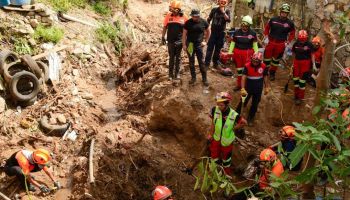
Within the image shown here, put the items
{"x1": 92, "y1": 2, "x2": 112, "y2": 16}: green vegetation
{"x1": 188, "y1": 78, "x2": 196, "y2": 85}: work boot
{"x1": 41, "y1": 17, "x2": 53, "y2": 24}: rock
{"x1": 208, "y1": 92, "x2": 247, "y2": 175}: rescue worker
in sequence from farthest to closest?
1. {"x1": 92, "y1": 2, "x2": 112, "y2": 16}: green vegetation
2. {"x1": 41, "y1": 17, "x2": 53, "y2": 24}: rock
3. {"x1": 188, "y1": 78, "x2": 196, "y2": 85}: work boot
4. {"x1": 208, "y1": 92, "x2": 247, "y2": 175}: rescue worker

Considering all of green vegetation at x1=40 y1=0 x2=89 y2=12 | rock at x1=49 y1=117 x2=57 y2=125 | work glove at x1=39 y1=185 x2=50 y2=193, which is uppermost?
green vegetation at x1=40 y1=0 x2=89 y2=12

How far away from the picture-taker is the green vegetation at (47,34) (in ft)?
33.2

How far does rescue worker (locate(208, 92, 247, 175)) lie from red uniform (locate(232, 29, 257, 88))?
1780 millimetres

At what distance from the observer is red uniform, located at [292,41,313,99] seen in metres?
8.00

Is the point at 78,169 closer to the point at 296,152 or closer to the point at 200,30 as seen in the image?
the point at 200,30

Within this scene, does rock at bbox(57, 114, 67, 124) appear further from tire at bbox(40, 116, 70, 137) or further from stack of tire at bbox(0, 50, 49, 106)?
stack of tire at bbox(0, 50, 49, 106)

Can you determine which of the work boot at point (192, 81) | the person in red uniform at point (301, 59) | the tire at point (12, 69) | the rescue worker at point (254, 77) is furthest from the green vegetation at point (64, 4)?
the person in red uniform at point (301, 59)

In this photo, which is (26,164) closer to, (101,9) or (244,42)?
(244,42)

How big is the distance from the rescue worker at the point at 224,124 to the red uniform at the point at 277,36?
2.46 metres

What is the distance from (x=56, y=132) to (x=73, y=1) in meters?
5.48

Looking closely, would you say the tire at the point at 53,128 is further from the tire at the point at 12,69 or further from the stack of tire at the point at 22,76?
the tire at the point at 12,69

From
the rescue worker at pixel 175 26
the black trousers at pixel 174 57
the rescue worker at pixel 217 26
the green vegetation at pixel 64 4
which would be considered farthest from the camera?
the green vegetation at pixel 64 4

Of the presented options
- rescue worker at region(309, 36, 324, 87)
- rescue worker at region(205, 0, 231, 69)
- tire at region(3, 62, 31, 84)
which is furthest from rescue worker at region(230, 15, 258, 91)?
tire at region(3, 62, 31, 84)

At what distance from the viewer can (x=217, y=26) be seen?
8766 mm
